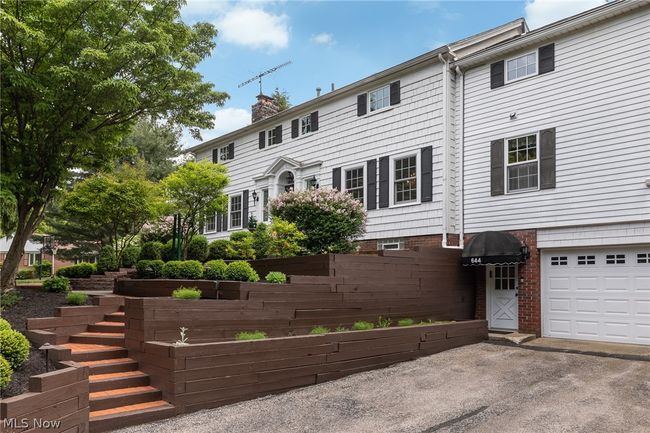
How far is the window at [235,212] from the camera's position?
62.1 feet

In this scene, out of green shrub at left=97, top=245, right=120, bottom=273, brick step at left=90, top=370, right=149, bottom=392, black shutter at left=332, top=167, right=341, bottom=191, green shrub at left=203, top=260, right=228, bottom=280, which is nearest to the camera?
brick step at left=90, top=370, right=149, bottom=392

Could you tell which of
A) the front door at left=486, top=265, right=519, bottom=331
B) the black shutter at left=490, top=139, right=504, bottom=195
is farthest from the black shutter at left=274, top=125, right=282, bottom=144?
the front door at left=486, top=265, right=519, bottom=331

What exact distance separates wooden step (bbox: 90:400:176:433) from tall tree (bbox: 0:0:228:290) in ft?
16.4

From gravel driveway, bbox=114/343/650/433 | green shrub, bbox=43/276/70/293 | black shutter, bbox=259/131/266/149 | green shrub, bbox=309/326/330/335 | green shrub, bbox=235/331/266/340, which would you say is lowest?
gravel driveway, bbox=114/343/650/433

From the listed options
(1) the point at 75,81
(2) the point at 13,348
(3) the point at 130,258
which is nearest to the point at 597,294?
(2) the point at 13,348

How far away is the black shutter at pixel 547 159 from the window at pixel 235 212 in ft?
36.5

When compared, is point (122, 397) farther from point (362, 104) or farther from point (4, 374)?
point (362, 104)

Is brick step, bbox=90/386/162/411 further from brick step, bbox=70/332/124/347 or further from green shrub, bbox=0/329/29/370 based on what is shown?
brick step, bbox=70/332/124/347

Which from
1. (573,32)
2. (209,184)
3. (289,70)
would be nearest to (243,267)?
(209,184)

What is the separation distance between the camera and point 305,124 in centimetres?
1673

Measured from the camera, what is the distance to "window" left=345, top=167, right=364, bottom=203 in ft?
47.7

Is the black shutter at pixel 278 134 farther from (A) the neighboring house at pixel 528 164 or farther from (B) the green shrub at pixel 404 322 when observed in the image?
(B) the green shrub at pixel 404 322

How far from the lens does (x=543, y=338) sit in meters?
11.1

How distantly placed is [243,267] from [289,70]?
1643cm
